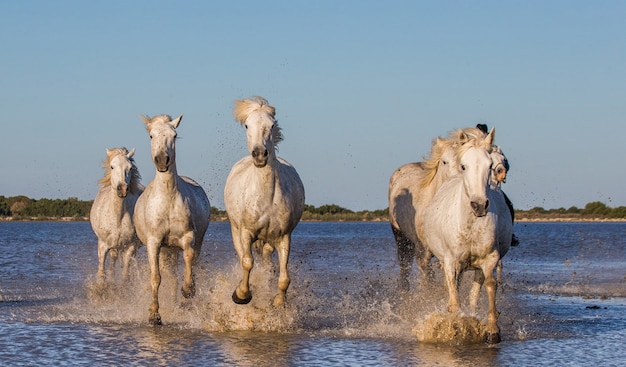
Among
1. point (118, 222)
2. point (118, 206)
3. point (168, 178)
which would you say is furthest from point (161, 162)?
point (118, 222)

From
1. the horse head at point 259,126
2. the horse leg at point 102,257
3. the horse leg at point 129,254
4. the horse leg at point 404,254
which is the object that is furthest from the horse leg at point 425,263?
the horse leg at point 102,257

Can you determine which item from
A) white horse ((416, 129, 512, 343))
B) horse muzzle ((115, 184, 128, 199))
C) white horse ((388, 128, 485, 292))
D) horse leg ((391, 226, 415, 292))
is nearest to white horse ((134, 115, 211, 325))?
horse muzzle ((115, 184, 128, 199))

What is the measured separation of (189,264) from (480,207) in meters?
4.06

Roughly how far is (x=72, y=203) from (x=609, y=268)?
69127 millimetres

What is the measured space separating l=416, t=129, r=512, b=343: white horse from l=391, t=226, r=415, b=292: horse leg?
3.60 metres

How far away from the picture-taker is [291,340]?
31.4 ft

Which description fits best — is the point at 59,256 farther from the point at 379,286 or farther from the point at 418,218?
the point at 418,218

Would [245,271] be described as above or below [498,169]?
below

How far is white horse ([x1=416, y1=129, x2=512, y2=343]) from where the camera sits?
8.95 m

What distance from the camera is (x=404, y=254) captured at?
1391 centimetres

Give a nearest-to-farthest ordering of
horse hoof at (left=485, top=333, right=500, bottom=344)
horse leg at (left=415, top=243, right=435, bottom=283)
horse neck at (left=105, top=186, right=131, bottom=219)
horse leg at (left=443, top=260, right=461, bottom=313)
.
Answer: horse hoof at (left=485, top=333, right=500, bottom=344) < horse leg at (left=443, top=260, right=461, bottom=313) < horse leg at (left=415, top=243, right=435, bottom=283) < horse neck at (left=105, top=186, right=131, bottom=219)

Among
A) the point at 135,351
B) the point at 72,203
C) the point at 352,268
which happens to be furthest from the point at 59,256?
the point at 72,203

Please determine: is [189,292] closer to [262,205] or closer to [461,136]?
[262,205]

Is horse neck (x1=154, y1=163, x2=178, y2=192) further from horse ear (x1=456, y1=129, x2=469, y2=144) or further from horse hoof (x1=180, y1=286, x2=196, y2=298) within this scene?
horse ear (x1=456, y1=129, x2=469, y2=144)
